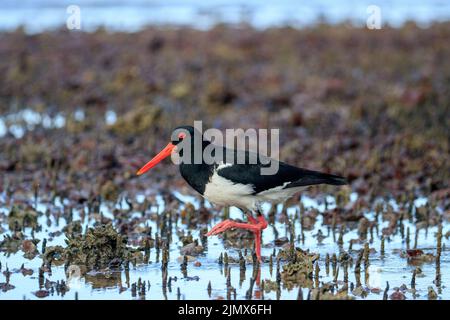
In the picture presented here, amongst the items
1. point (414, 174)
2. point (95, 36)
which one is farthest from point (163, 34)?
point (414, 174)

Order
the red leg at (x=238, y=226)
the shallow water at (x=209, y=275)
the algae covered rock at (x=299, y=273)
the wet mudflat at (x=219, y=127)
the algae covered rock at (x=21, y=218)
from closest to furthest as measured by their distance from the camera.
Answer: the shallow water at (x=209, y=275), the algae covered rock at (x=299, y=273), the wet mudflat at (x=219, y=127), the red leg at (x=238, y=226), the algae covered rock at (x=21, y=218)

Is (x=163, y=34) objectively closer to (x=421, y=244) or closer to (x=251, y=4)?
(x=251, y=4)

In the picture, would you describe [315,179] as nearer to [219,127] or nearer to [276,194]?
[276,194]

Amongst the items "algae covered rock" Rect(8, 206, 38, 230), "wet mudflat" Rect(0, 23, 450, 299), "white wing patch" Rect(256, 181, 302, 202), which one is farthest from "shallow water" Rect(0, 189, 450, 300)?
"white wing patch" Rect(256, 181, 302, 202)

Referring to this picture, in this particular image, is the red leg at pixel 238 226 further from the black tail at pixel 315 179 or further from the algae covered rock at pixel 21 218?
the algae covered rock at pixel 21 218

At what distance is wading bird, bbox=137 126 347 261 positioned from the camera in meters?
7.89

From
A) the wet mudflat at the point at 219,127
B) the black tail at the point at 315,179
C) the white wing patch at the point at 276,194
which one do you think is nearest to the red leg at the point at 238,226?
the wet mudflat at the point at 219,127

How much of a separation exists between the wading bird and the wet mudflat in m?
0.37

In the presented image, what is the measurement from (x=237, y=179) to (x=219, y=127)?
18.0ft

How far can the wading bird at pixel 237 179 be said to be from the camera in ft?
25.9

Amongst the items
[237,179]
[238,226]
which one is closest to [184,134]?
[237,179]

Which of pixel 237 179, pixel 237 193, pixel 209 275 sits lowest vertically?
pixel 209 275

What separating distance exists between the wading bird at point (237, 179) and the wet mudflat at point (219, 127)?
369 millimetres

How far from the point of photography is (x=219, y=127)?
1334cm
